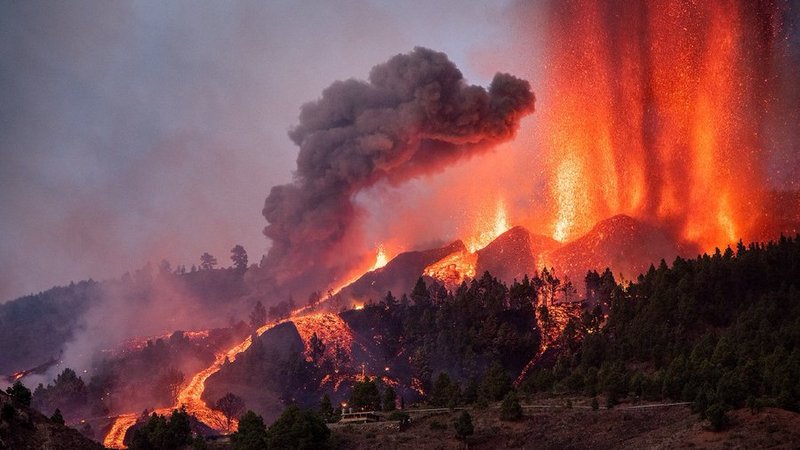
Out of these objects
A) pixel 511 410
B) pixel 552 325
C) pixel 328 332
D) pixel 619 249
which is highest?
pixel 619 249

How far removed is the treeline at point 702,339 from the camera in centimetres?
7081

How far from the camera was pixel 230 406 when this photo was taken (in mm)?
117750

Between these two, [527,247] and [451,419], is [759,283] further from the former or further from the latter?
[527,247]

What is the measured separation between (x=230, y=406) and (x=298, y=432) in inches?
1872

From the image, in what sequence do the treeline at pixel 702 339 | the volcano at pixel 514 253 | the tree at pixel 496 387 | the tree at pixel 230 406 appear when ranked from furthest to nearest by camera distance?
the volcano at pixel 514 253 < the tree at pixel 230 406 < the tree at pixel 496 387 < the treeline at pixel 702 339

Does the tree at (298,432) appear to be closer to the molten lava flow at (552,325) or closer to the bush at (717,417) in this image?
the bush at (717,417)

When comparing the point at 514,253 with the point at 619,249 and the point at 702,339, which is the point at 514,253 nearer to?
the point at 619,249

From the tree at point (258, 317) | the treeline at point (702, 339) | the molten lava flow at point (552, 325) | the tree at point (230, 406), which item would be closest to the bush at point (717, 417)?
the treeline at point (702, 339)

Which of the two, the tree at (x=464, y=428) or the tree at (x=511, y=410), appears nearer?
the tree at (x=464, y=428)

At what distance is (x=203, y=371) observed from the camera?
476 feet

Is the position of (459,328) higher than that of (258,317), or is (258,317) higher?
(258,317)

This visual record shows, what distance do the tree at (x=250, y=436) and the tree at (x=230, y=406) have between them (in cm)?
3831

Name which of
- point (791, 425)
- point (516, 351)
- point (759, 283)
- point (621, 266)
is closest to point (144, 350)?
point (516, 351)

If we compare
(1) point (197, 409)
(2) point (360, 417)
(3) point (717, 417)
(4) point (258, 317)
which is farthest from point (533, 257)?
(3) point (717, 417)
